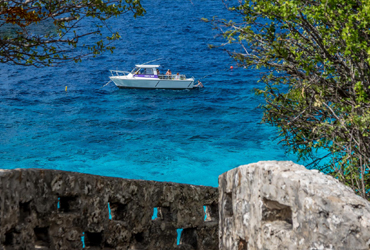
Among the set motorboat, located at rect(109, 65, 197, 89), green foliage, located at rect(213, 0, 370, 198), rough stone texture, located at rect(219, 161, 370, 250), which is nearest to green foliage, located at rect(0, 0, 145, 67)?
green foliage, located at rect(213, 0, 370, 198)

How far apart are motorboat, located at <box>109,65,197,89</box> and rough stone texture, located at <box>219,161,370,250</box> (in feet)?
128

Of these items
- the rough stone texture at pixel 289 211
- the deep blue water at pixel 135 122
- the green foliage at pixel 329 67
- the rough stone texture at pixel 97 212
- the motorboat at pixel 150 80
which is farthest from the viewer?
the motorboat at pixel 150 80

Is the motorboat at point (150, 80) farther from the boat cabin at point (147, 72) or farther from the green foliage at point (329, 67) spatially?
the green foliage at point (329, 67)

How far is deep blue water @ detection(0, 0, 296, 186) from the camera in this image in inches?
1161

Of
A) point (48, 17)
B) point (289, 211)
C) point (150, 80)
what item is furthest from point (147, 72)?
point (289, 211)

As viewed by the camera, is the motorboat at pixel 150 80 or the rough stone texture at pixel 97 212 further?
the motorboat at pixel 150 80

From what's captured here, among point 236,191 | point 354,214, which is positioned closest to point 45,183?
point 236,191

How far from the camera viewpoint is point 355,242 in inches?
104

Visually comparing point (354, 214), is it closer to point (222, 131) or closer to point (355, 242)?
point (355, 242)

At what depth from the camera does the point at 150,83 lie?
4456 cm

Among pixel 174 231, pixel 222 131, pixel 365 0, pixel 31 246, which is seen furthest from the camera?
pixel 222 131

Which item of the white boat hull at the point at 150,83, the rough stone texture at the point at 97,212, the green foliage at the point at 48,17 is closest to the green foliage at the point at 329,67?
the green foliage at the point at 48,17

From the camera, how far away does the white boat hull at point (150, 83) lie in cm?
4359

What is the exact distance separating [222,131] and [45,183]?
100.0 ft
